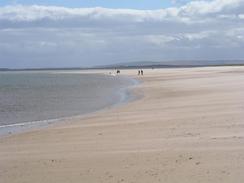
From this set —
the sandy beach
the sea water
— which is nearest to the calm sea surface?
the sea water

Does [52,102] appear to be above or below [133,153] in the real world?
below

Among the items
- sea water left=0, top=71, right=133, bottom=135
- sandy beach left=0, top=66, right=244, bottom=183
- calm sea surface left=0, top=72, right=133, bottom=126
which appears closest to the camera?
sandy beach left=0, top=66, right=244, bottom=183

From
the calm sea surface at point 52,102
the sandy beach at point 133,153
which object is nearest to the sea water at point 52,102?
the calm sea surface at point 52,102

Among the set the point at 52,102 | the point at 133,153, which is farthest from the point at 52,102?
the point at 133,153

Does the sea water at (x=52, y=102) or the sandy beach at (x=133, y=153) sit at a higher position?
the sandy beach at (x=133, y=153)

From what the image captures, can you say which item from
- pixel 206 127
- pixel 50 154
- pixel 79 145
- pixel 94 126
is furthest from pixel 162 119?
pixel 50 154

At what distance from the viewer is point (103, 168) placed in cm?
877

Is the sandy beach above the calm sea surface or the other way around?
above

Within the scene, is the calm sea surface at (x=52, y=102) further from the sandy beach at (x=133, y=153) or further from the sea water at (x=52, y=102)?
the sandy beach at (x=133, y=153)

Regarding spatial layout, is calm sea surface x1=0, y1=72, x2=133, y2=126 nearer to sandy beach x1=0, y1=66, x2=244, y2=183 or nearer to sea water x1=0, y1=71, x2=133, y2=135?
sea water x1=0, y1=71, x2=133, y2=135

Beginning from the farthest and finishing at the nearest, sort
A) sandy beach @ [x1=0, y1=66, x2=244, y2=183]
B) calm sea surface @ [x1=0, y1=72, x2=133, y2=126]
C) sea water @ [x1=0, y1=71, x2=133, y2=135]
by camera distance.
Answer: calm sea surface @ [x1=0, y1=72, x2=133, y2=126], sea water @ [x1=0, y1=71, x2=133, y2=135], sandy beach @ [x1=0, y1=66, x2=244, y2=183]

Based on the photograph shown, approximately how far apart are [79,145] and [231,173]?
16.8ft

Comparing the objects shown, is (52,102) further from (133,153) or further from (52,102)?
(133,153)

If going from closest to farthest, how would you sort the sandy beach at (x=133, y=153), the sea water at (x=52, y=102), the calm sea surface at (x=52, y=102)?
1. the sandy beach at (x=133, y=153)
2. the sea water at (x=52, y=102)
3. the calm sea surface at (x=52, y=102)
